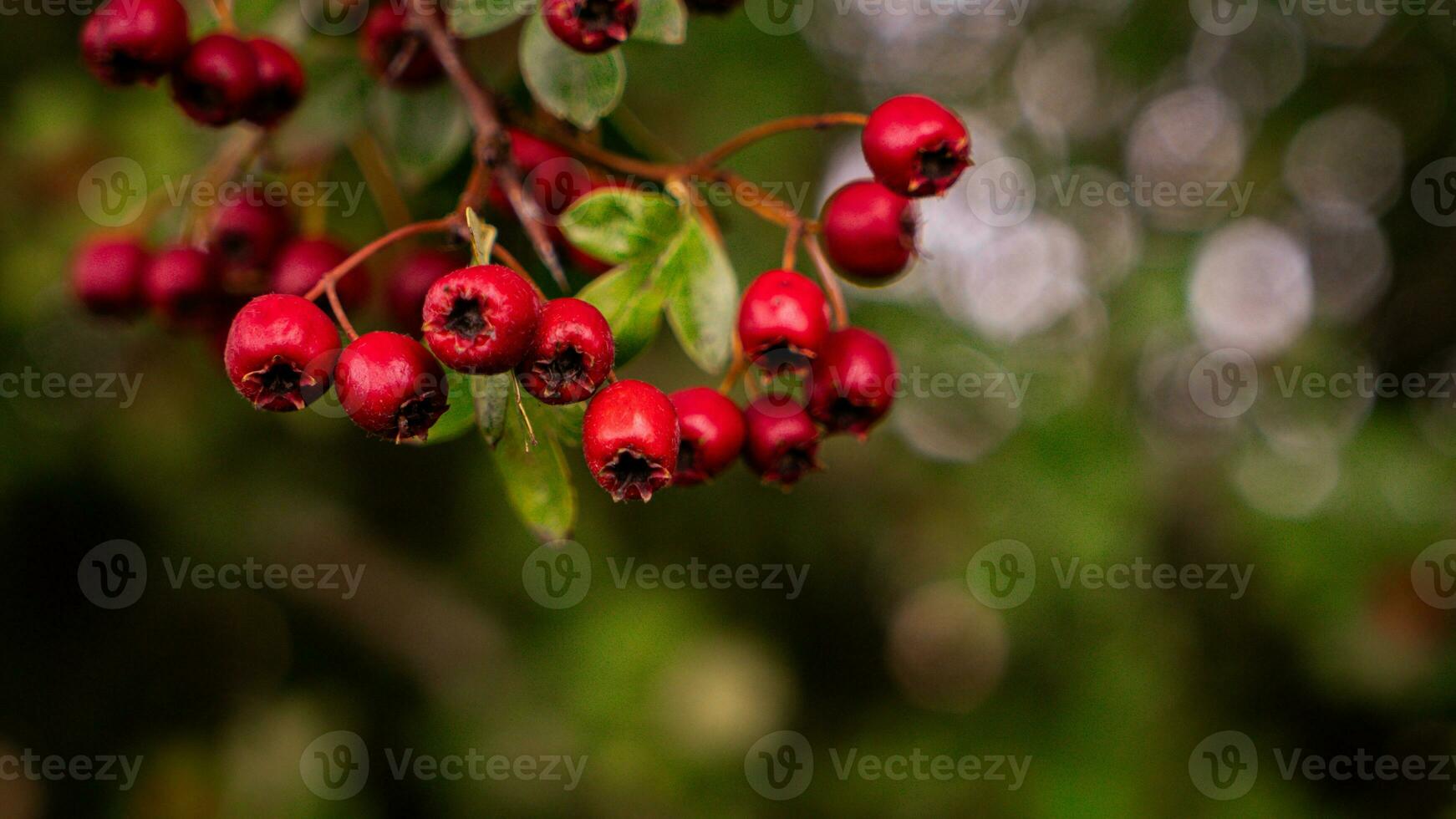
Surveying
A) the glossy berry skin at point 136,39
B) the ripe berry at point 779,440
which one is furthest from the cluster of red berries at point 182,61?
the ripe berry at point 779,440

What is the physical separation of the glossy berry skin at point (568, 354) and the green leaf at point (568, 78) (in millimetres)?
419

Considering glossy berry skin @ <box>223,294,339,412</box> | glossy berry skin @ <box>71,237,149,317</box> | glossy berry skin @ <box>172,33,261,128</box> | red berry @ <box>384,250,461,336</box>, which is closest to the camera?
glossy berry skin @ <box>223,294,339,412</box>

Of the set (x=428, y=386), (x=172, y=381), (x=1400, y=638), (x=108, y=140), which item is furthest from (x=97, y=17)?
(x=1400, y=638)

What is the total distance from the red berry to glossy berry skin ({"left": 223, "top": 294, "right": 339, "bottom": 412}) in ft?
1.39

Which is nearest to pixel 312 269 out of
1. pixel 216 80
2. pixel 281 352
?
pixel 216 80

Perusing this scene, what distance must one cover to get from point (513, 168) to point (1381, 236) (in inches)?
214

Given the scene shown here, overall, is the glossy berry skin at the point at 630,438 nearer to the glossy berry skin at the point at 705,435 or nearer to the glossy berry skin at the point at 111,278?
the glossy berry skin at the point at 705,435

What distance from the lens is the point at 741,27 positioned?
328cm

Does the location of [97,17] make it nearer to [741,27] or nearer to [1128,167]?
[741,27]

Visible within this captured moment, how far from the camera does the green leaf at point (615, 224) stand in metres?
1.24

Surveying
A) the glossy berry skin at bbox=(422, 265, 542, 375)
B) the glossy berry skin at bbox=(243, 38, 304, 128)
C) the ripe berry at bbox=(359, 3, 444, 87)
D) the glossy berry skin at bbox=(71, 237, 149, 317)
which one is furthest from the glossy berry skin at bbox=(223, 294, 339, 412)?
the glossy berry skin at bbox=(71, 237, 149, 317)

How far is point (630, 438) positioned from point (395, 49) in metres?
0.96

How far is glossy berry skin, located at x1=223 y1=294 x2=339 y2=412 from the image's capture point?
101cm

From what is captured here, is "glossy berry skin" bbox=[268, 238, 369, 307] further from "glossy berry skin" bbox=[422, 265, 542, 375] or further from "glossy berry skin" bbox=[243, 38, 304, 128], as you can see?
"glossy berry skin" bbox=[422, 265, 542, 375]
